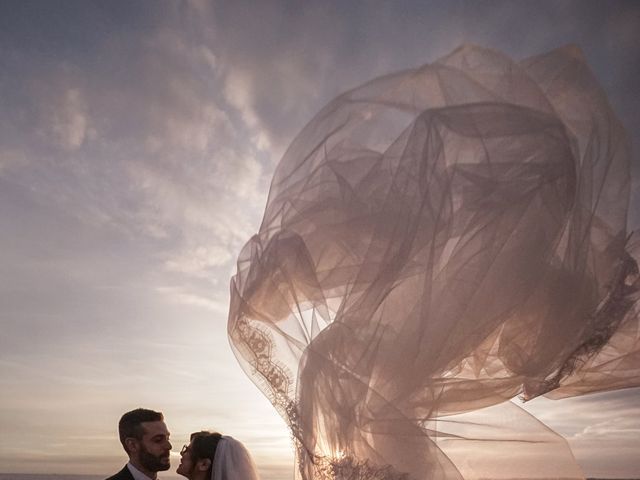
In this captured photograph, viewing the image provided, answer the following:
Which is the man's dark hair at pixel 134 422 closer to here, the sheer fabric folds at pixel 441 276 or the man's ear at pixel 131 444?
the man's ear at pixel 131 444

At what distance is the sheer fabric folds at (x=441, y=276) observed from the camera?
3021 millimetres

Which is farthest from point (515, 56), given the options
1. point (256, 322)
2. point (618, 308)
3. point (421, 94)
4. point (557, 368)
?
point (256, 322)

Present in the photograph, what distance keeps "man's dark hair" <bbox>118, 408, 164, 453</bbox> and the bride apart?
26.3 inches

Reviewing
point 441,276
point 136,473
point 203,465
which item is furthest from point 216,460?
point 441,276

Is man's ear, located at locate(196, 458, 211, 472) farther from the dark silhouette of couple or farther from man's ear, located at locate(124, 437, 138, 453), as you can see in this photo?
man's ear, located at locate(124, 437, 138, 453)

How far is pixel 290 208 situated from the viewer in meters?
3.44

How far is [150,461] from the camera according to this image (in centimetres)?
505

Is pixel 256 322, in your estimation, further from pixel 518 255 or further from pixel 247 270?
pixel 518 255

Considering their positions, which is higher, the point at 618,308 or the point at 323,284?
the point at 323,284

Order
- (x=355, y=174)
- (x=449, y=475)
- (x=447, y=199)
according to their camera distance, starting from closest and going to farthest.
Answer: (x=449, y=475), (x=447, y=199), (x=355, y=174)

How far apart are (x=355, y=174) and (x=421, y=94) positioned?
2.04ft

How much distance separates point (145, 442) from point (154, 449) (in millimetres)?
97

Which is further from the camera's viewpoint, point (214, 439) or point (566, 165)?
point (214, 439)

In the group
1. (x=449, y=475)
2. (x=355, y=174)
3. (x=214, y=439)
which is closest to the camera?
(x=449, y=475)
